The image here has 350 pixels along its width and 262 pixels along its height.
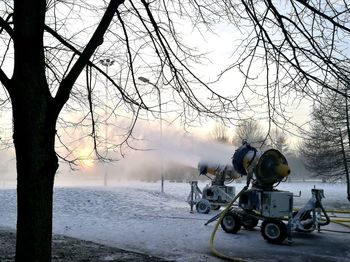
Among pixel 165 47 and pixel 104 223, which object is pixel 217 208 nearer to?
pixel 104 223

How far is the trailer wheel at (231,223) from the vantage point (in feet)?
38.5

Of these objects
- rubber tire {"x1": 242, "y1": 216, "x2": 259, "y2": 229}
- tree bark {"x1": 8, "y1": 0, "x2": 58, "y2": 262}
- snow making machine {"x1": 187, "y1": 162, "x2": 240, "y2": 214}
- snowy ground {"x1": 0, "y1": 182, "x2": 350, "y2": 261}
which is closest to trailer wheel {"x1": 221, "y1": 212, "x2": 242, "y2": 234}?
snowy ground {"x1": 0, "y1": 182, "x2": 350, "y2": 261}

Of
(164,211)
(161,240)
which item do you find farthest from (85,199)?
(161,240)

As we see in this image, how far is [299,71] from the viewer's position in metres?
5.10

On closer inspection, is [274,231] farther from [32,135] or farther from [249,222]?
[32,135]

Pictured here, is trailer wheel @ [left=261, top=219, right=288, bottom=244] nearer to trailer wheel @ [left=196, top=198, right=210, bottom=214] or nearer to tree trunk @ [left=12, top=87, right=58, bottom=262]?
trailer wheel @ [left=196, top=198, right=210, bottom=214]

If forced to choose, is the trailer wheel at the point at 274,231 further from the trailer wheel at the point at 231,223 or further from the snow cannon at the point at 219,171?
the snow cannon at the point at 219,171

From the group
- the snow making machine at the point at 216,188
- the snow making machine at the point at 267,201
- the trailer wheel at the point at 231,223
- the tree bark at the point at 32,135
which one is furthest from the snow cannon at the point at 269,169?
the tree bark at the point at 32,135

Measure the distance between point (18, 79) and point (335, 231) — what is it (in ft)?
35.5

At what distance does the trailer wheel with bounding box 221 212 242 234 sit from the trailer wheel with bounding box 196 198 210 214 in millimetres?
4754

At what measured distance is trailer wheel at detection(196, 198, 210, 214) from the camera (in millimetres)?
16719

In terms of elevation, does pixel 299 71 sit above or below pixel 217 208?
above

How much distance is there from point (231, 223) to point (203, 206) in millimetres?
5053

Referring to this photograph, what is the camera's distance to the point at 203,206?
16844 mm
